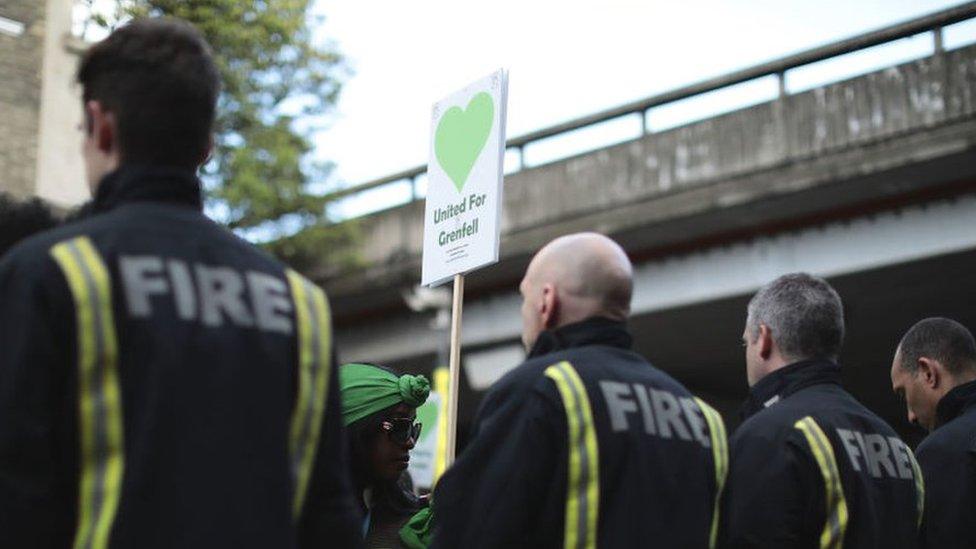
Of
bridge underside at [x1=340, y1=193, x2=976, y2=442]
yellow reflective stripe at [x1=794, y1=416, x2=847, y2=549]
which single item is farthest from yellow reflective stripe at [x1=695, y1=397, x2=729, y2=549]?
bridge underside at [x1=340, y1=193, x2=976, y2=442]

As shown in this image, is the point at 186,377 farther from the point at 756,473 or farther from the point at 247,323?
the point at 756,473

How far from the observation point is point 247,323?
3.15 m

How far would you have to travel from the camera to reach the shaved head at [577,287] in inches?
168

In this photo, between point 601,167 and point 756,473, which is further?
point 601,167

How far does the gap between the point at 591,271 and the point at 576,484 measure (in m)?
0.57

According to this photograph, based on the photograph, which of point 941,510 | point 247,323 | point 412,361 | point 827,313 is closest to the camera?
point 247,323

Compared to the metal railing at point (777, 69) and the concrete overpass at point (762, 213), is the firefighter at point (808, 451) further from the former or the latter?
the metal railing at point (777, 69)

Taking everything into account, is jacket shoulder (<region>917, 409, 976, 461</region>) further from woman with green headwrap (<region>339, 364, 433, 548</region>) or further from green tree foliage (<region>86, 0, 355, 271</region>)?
→ green tree foliage (<region>86, 0, 355, 271</region>)

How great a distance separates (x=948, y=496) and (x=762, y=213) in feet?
45.6

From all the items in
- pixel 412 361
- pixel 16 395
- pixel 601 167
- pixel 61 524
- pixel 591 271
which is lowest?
pixel 61 524

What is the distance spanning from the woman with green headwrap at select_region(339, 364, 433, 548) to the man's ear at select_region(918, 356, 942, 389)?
2312 millimetres

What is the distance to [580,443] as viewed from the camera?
404cm

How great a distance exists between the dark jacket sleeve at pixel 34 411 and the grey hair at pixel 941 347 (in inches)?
182

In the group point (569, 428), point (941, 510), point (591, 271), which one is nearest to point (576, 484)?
point (569, 428)
